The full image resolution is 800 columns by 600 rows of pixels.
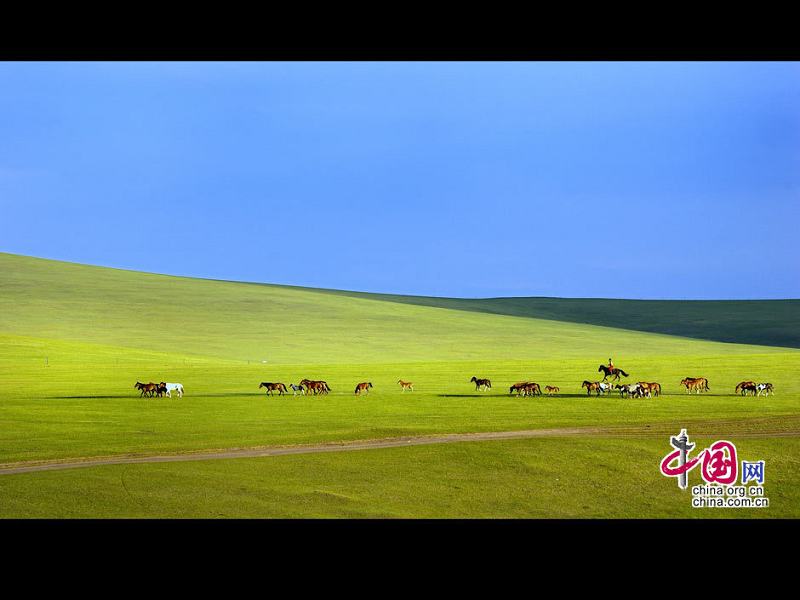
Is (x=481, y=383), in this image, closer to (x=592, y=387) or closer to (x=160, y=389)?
(x=592, y=387)

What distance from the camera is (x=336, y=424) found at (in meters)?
24.8

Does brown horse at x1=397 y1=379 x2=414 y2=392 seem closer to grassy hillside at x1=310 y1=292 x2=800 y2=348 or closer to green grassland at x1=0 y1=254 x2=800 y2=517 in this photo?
green grassland at x1=0 y1=254 x2=800 y2=517

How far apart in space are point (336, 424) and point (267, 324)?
42585 mm

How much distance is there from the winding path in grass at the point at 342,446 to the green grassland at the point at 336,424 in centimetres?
36

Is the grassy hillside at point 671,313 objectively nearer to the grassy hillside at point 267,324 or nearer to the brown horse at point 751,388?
the grassy hillside at point 267,324

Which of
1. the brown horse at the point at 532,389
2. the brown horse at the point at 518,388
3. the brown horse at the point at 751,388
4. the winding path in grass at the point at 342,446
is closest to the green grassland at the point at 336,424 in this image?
the winding path in grass at the point at 342,446

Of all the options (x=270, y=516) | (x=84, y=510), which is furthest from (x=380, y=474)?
(x=84, y=510)

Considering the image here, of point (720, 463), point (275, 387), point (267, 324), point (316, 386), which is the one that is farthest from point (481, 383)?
point (267, 324)

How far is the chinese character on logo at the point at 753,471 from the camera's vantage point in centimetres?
1973
